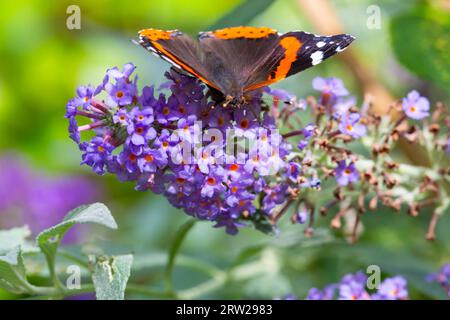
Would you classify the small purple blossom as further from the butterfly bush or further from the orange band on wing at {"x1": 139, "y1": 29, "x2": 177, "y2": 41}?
the orange band on wing at {"x1": 139, "y1": 29, "x2": 177, "y2": 41}

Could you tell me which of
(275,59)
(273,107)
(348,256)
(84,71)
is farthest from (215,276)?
(84,71)

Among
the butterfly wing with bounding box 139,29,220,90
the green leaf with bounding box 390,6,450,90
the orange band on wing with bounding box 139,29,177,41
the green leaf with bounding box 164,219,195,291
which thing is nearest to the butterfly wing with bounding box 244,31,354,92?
the butterfly wing with bounding box 139,29,220,90

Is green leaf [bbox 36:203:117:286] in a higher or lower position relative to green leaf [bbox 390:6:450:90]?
lower

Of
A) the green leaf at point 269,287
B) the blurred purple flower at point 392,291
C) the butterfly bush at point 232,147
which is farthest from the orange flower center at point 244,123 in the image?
the green leaf at point 269,287

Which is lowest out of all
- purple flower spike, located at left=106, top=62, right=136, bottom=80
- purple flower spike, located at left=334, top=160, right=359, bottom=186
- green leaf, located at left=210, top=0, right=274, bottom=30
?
purple flower spike, located at left=334, top=160, right=359, bottom=186

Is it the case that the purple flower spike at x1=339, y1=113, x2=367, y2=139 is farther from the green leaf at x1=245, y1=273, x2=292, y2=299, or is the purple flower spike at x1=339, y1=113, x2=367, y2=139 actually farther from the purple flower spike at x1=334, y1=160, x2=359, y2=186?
the green leaf at x1=245, y1=273, x2=292, y2=299

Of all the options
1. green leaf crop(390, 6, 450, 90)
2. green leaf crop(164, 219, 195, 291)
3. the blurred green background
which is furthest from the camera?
the blurred green background

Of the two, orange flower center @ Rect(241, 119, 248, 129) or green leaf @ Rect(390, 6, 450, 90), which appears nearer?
orange flower center @ Rect(241, 119, 248, 129)

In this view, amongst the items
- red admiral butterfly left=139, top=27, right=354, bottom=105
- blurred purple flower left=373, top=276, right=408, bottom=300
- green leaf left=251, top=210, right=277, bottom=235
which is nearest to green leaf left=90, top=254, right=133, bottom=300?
green leaf left=251, top=210, right=277, bottom=235

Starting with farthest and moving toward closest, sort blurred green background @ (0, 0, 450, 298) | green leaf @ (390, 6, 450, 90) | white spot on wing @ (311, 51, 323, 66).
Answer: blurred green background @ (0, 0, 450, 298) → green leaf @ (390, 6, 450, 90) → white spot on wing @ (311, 51, 323, 66)
